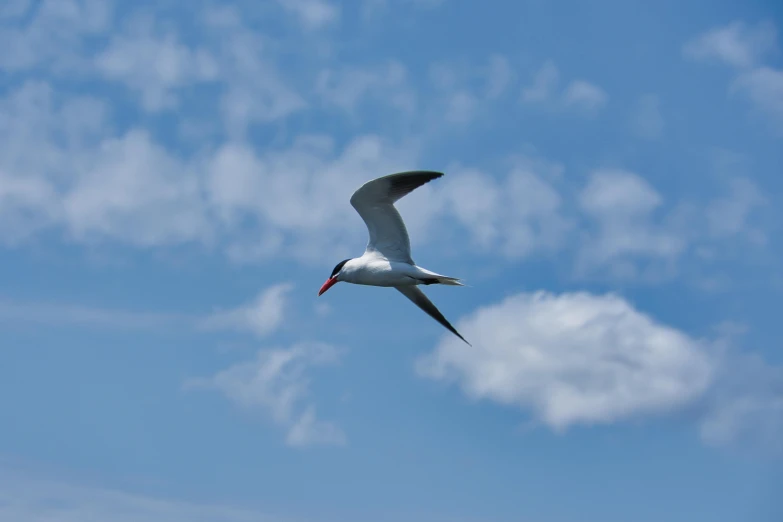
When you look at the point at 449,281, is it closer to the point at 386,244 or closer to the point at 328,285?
the point at 386,244

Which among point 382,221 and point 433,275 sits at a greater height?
point 382,221

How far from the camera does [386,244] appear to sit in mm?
20562

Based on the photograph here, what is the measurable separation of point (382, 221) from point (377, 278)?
4.41 ft

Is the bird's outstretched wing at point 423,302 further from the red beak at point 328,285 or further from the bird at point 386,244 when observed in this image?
the red beak at point 328,285

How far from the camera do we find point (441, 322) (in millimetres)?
22344

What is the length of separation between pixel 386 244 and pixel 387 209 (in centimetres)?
102

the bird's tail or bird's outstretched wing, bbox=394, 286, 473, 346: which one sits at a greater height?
bird's outstretched wing, bbox=394, 286, 473, 346

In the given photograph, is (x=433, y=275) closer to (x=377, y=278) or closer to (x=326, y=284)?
(x=377, y=278)

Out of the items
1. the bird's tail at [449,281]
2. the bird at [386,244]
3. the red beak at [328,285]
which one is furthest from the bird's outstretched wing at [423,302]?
the bird's tail at [449,281]

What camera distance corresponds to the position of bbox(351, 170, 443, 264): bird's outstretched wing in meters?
19.1

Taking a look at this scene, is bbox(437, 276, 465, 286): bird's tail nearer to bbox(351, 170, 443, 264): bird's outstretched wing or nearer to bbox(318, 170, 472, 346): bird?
bbox(318, 170, 472, 346): bird

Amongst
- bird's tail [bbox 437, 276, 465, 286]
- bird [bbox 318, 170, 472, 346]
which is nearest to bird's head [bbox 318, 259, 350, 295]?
bird [bbox 318, 170, 472, 346]

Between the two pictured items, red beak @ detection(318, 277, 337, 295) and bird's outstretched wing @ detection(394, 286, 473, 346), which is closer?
red beak @ detection(318, 277, 337, 295)

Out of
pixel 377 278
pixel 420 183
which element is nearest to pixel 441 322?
pixel 377 278
